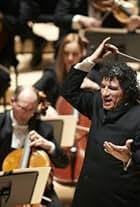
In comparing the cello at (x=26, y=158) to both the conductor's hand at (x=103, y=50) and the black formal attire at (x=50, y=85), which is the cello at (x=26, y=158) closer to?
the conductor's hand at (x=103, y=50)

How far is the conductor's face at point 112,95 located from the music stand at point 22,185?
1.45 ft

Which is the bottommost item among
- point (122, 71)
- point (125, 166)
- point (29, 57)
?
point (29, 57)

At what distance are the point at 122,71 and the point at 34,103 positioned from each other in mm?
724

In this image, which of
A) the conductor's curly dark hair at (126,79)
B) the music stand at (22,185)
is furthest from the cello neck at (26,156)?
the conductor's curly dark hair at (126,79)

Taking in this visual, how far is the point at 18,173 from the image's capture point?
2.70 metres

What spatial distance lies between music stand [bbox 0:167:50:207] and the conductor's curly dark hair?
1.72ft

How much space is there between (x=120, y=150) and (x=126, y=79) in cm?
36

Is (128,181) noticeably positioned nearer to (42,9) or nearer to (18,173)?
(18,173)

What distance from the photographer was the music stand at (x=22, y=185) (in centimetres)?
270

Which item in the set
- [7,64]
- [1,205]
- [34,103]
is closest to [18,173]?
[1,205]

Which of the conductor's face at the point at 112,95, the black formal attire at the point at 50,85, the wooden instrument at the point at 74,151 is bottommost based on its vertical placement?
the wooden instrument at the point at 74,151

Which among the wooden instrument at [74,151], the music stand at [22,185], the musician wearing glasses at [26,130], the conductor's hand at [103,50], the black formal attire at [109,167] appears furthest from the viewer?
the wooden instrument at [74,151]

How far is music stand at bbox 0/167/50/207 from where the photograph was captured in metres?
2.70

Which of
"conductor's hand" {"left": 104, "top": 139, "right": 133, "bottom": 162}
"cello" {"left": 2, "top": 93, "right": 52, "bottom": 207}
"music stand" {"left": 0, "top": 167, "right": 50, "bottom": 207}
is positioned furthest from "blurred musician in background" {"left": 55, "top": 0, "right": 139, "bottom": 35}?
"conductor's hand" {"left": 104, "top": 139, "right": 133, "bottom": 162}
